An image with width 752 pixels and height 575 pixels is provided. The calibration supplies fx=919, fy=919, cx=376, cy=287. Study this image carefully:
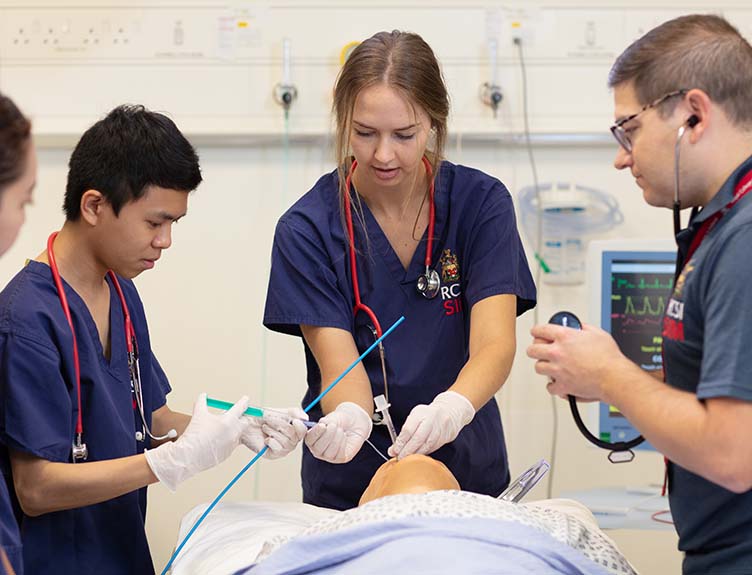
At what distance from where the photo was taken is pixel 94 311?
5.31ft

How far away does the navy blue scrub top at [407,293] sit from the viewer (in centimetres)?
182

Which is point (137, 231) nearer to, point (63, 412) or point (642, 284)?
point (63, 412)

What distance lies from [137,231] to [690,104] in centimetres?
91

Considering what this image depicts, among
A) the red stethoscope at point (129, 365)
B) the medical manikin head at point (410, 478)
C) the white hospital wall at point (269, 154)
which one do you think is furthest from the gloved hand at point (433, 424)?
the white hospital wall at point (269, 154)

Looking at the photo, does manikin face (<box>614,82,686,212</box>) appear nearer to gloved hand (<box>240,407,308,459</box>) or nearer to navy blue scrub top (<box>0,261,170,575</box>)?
gloved hand (<box>240,407,308,459</box>)

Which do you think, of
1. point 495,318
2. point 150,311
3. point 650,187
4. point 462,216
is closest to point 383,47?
point 462,216

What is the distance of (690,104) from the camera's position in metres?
1.21

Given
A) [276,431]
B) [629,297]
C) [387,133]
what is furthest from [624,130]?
[629,297]

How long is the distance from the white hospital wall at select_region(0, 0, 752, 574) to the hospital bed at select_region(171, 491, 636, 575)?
3.49 feet

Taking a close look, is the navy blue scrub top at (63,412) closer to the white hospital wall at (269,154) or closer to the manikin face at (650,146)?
the manikin face at (650,146)

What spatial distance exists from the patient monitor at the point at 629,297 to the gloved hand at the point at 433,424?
75cm

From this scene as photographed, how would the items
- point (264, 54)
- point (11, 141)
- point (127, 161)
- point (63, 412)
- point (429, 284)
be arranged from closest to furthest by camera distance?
point (11, 141) → point (63, 412) → point (127, 161) → point (429, 284) → point (264, 54)

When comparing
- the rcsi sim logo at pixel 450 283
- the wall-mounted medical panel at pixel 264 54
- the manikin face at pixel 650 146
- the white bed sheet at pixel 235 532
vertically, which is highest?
the wall-mounted medical panel at pixel 264 54

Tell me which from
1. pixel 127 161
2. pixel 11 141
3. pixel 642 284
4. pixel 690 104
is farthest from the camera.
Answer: pixel 642 284
